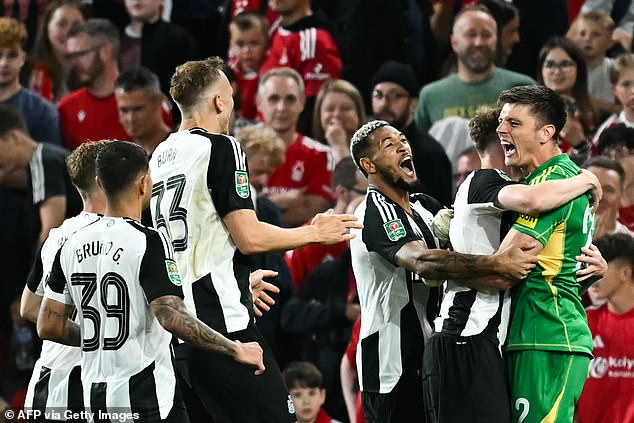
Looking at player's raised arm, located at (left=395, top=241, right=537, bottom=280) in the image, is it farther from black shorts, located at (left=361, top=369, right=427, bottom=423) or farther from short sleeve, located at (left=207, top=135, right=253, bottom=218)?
short sleeve, located at (left=207, top=135, right=253, bottom=218)

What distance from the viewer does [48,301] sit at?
6.57 m

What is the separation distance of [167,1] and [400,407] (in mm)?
6734

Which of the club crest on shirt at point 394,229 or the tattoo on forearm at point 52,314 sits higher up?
the club crest on shirt at point 394,229

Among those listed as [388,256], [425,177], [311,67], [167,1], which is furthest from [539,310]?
[167,1]

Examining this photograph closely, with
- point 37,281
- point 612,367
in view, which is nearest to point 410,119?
point 612,367

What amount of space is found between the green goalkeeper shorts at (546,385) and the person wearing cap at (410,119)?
353cm

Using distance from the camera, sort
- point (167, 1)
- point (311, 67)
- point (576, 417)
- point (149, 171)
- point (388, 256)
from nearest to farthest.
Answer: point (149, 171) < point (388, 256) < point (576, 417) < point (311, 67) < point (167, 1)

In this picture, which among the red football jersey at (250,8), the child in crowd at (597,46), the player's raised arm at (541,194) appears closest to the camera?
the player's raised arm at (541,194)

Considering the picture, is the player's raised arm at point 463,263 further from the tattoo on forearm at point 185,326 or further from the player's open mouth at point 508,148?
the tattoo on forearm at point 185,326

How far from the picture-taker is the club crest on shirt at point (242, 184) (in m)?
6.81

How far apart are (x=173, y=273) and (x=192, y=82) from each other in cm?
123

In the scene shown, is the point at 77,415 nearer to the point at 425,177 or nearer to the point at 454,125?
the point at 425,177

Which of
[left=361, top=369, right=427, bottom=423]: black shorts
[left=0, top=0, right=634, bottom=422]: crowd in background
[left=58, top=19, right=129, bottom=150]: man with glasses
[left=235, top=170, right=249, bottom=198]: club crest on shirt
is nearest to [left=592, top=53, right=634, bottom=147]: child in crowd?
[left=0, top=0, right=634, bottom=422]: crowd in background

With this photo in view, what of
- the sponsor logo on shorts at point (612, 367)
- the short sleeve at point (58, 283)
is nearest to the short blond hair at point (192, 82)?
the short sleeve at point (58, 283)
